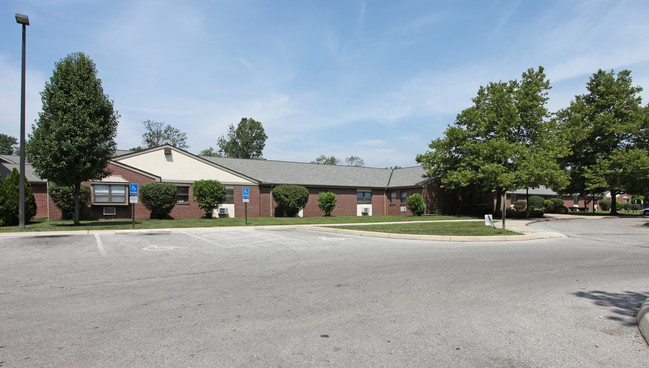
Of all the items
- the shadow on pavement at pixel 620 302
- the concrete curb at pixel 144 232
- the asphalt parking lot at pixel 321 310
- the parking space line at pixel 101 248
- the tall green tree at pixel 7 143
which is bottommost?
the shadow on pavement at pixel 620 302

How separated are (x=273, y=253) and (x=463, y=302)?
21.1 feet

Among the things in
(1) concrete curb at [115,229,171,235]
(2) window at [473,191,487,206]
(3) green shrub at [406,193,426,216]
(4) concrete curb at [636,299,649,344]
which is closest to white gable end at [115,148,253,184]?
(1) concrete curb at [115,229,171,235]

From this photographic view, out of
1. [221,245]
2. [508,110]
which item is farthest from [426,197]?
[221,245]

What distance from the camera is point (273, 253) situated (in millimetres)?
11156

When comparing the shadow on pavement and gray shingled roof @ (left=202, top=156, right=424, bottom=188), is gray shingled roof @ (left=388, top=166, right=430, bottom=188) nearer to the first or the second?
gray shingled roof @ (left=202, top=156, right=424, bottom=188)

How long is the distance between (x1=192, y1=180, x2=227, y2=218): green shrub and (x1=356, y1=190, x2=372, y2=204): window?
1336cm

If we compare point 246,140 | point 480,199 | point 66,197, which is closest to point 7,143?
point 246,140

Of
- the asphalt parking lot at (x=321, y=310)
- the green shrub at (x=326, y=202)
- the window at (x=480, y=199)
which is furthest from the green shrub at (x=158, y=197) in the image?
the window at (x=480, y=199)

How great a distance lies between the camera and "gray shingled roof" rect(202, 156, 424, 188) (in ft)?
108

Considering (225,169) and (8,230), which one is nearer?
(8,230)

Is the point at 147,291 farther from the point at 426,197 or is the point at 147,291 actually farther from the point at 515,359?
the point at 426,197

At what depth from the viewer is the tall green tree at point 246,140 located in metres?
81.2

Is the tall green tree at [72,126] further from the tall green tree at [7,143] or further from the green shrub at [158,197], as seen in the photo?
the tall green tree at [7,143]

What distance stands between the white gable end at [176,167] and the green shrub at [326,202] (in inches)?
274
